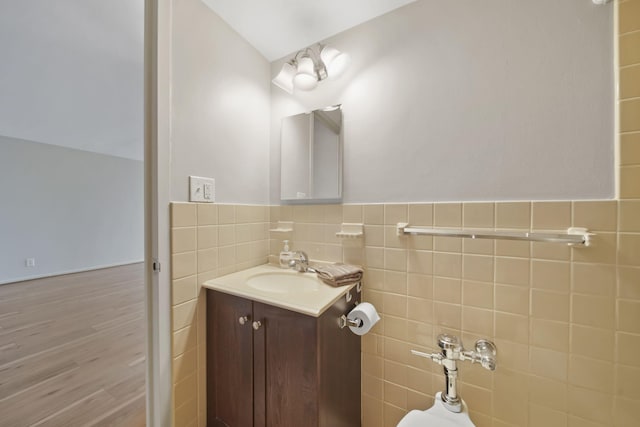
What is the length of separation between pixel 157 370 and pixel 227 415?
365 millimetres

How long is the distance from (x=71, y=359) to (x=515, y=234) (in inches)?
113

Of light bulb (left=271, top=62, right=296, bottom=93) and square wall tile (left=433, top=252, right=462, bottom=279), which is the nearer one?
square wall tile (left=433, top=252, right=462, bottom=279)

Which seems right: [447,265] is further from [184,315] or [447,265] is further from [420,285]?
[184,315]

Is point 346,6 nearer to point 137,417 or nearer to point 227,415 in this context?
point 227,415

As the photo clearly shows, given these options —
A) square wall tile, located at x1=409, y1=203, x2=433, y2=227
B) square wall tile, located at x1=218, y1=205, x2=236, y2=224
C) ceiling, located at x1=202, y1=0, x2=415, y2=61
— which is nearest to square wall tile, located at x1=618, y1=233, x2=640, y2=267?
square wall tile, located at x1=409, y1=203, x2=433, y2=227

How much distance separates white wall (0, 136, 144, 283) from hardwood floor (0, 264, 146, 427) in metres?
1.01

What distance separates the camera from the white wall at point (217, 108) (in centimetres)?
95

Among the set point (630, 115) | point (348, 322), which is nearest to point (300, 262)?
point (348, 322)

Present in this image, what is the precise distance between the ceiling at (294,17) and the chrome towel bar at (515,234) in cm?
109

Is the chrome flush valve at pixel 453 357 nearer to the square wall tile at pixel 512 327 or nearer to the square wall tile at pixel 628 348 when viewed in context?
the square wall tile at pixel 512 327

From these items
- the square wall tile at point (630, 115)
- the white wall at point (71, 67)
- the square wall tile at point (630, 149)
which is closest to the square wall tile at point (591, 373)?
the square wall tile at point (630, 149)

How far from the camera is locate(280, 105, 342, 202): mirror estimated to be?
47.7 inches

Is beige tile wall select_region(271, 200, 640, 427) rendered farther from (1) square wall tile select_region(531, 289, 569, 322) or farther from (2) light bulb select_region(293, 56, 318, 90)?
(2) light bulb select_region(293, 56, 318, 90)

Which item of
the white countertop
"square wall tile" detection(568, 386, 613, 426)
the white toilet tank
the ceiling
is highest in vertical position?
the ceiling
